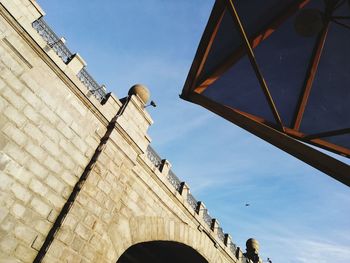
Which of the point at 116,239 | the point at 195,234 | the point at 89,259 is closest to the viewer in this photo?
the point at 89,259

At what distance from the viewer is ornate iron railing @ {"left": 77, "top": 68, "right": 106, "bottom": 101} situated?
318 inches

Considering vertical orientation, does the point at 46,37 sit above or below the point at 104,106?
above

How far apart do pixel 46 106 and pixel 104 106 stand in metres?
1.88

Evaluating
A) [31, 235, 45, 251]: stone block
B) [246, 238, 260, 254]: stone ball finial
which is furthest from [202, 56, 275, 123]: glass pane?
[246, 238, 260, 254]: stone ball finial

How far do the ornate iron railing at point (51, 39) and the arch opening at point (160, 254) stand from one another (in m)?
8.09

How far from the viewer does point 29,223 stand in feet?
18.7

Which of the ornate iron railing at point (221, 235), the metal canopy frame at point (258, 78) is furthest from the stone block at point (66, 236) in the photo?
the ornate iron railing at point (221, 235)

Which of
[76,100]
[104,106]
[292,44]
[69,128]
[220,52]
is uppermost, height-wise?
[104,106]

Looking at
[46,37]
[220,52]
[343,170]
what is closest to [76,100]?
[46,37]

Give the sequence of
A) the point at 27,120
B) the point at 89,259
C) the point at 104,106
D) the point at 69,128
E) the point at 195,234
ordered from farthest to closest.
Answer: the point at 195,234, the point at 104,106, the point at 69,128, the point at 89,259, the point at 27,120

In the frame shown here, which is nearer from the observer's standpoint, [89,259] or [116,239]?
[89,259]

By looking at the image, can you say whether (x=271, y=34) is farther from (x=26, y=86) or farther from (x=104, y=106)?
(x=104, y=106)

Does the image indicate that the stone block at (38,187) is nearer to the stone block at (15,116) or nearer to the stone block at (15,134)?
the stone block at (15,134)

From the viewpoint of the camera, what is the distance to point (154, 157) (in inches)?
421
